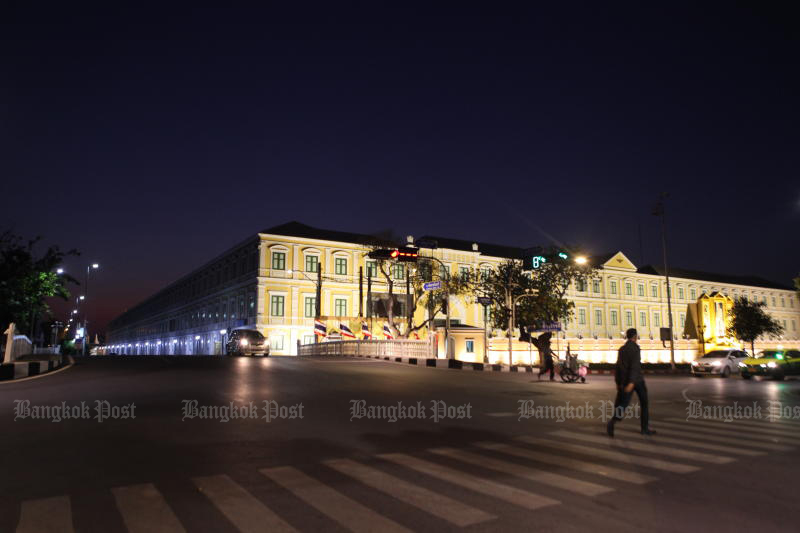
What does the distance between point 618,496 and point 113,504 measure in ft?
15.7

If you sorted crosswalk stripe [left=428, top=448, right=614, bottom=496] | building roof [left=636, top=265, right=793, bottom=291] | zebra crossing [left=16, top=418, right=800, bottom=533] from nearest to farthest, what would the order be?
zebra crossing [left=16, top=418, right=800, bottom=533]
crosswalk stripe [left=428, top=448, right=614, bottom=496]
building roof [left=636, top=265, right=793, bottom=291]

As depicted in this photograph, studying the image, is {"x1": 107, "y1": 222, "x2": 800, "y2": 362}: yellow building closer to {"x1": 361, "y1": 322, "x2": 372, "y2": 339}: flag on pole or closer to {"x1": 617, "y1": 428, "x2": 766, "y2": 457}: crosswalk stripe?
{"x1": 361, "y1": 322, "x2": 372, "y2": 339}: flag on pole

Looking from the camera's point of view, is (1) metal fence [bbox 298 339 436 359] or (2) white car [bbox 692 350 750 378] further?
(1) metal fence [bbox 298 339 436 359]

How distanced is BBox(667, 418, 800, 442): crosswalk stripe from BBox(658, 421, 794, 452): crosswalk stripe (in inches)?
17.3

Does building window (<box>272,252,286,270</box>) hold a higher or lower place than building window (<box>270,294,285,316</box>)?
higher

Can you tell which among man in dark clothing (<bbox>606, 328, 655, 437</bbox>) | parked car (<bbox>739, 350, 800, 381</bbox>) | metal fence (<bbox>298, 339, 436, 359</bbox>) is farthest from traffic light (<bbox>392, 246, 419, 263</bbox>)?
man in dark clothing (<bbox>606, 328, 655, 437</bbox>)

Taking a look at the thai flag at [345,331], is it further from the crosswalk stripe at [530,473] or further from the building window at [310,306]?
the crosswalk stripe at [530,473]

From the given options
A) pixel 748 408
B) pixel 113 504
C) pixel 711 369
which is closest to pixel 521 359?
Answer: pixel 711 369

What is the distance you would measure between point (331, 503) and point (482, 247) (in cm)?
7020

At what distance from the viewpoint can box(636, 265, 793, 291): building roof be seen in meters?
88.1

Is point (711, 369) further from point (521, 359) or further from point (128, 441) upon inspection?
point (128, 441)

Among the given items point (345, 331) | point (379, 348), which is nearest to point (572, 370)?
point (379, 348)

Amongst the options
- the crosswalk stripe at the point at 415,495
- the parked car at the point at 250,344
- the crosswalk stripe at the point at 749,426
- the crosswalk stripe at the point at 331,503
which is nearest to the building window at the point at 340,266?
the parked car at the point at 250,344

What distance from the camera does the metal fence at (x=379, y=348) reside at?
3192cm
